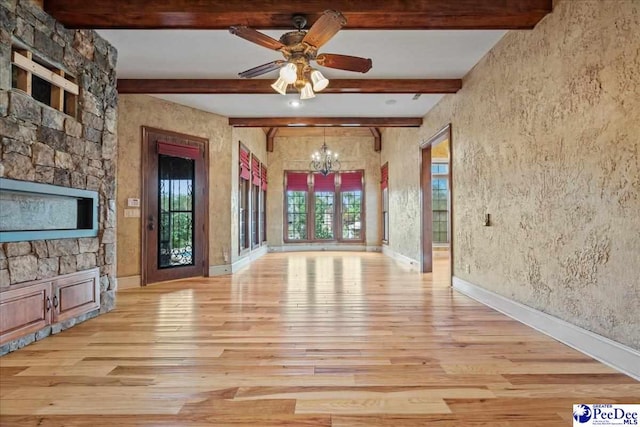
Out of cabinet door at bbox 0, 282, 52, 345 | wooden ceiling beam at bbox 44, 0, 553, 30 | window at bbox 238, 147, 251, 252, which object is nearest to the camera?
cabinet door at bbox 0, 282, 52, 345

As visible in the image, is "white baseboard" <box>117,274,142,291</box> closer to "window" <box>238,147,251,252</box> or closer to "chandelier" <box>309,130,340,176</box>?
"window" <box>238,147,251,252</box>

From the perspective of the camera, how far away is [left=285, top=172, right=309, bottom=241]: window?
483 inches

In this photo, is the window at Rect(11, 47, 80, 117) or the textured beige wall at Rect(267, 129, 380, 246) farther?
the textured beige wall at Rect(267, 129, 380, 246)

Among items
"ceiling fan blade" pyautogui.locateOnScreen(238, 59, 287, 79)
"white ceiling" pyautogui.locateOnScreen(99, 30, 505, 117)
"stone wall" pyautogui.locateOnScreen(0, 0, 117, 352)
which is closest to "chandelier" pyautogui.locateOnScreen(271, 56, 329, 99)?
"ceiling fan blade" pyautogui.locateOnScreen(238, 59, 287, 79)

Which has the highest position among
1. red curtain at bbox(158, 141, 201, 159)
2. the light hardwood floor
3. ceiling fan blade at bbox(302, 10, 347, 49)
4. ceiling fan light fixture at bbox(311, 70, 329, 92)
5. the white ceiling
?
the white ceiling

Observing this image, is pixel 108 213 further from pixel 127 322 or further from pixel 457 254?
pixel 457 254

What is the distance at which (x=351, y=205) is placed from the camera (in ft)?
40.4

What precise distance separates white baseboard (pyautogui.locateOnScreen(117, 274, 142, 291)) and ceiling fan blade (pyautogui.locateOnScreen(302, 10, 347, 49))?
439cm

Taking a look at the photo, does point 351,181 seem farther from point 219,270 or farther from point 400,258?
point 219,270

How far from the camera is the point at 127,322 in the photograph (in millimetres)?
3691

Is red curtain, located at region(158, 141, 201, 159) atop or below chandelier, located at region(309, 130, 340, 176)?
below

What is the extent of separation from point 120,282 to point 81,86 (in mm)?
2979

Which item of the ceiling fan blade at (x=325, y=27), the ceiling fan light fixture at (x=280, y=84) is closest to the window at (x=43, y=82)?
the ceiling fan light fixture at (x=280, y=84)

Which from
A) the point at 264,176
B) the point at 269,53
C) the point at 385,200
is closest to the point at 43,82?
the point at 269,53
